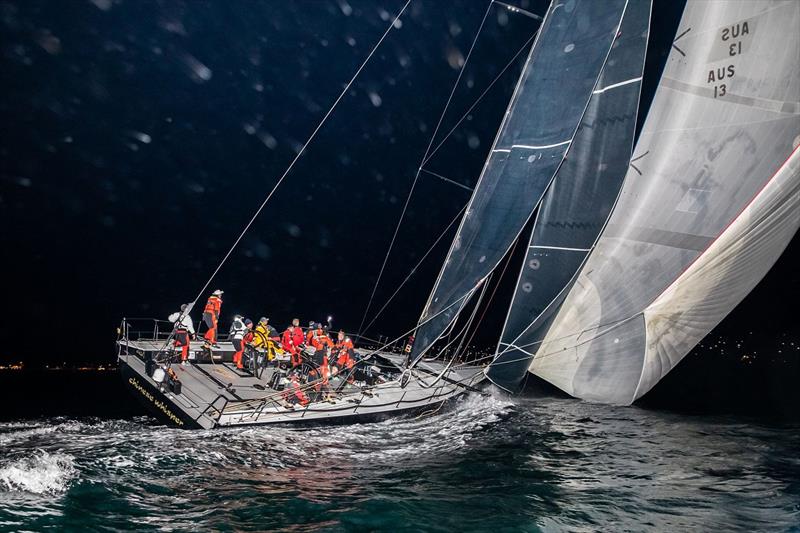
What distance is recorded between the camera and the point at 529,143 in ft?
34.3

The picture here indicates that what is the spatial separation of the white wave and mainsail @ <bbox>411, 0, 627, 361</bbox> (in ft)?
19.8

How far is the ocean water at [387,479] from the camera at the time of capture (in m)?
6.22

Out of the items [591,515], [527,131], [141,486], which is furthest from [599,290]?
[141,486]

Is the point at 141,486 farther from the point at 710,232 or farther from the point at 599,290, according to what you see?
the point at 710,232

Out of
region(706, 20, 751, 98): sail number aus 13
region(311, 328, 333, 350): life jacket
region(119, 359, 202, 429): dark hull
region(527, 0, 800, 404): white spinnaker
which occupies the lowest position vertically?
region(119, 359, 202, 429): dark hull

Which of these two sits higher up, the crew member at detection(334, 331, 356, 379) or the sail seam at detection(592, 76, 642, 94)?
A: the sail seam at detection(592, 76, 642, 94)

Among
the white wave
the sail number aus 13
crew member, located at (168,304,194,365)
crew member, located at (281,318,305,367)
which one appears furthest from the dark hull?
the sail number aus 13

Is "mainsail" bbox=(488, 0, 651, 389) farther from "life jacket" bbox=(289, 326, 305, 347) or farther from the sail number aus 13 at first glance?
"life jacket" bbox=(289, 326, 305, 347)

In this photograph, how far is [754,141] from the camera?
330 inches

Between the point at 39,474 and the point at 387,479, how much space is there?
4289 mm

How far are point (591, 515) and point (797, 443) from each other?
6.56 metres

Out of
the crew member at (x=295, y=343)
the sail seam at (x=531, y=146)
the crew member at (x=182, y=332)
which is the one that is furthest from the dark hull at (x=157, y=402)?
the sail seam at (x=531, y=146)

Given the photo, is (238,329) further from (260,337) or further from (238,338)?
(260,337)

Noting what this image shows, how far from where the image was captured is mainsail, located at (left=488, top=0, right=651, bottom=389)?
10062mm
